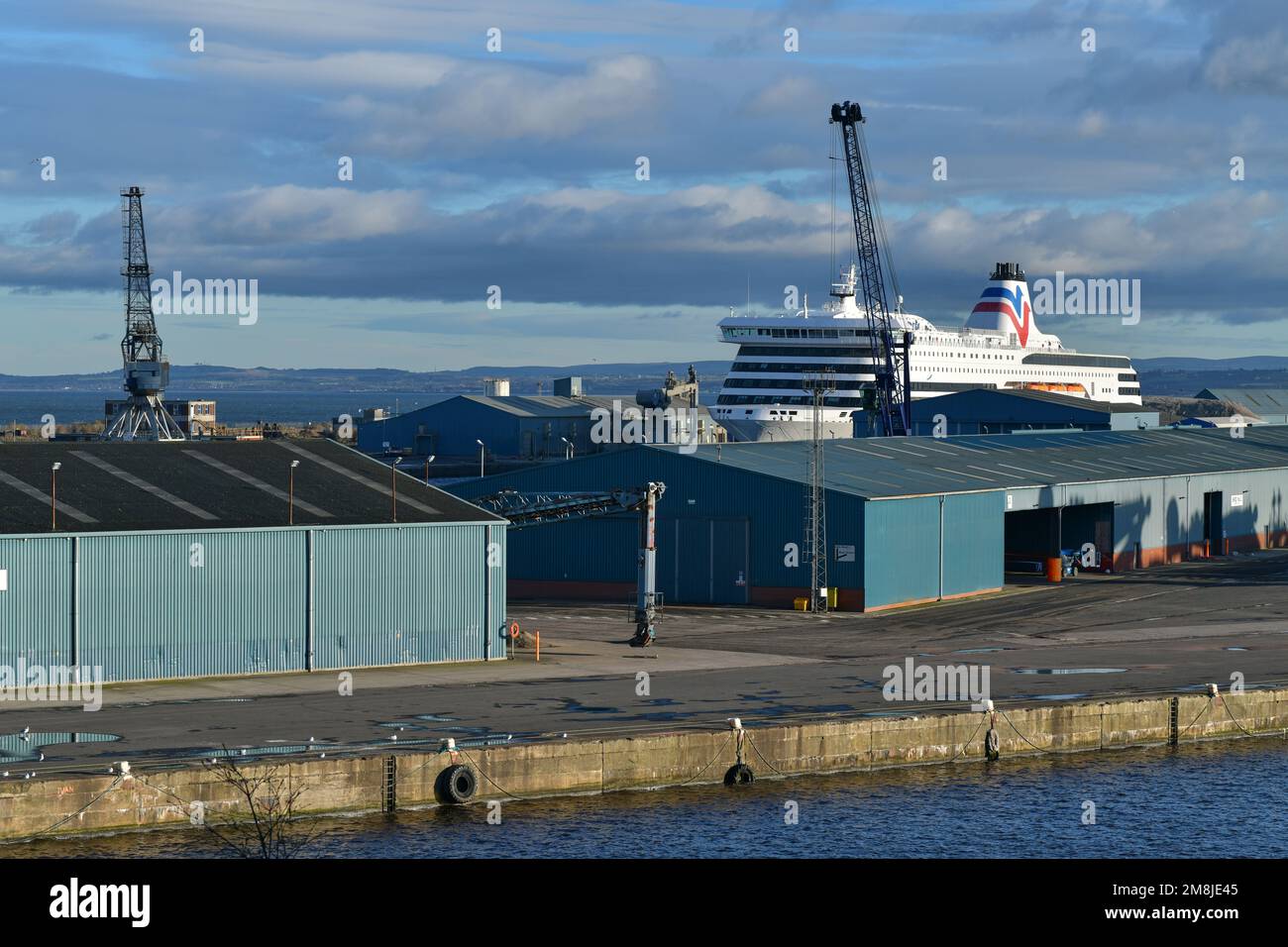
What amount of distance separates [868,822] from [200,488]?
70.6ft

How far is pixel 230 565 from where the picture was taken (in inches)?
1699

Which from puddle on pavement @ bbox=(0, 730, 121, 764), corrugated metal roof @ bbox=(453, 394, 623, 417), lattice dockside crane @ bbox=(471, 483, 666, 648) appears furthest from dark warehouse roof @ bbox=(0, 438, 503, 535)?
corrugated metal roof @ bbox=(453, 394, 623, 417)

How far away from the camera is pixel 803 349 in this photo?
137 m

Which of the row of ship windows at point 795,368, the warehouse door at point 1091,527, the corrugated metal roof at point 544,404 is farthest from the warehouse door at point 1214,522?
the row of ship windows at point 795,368

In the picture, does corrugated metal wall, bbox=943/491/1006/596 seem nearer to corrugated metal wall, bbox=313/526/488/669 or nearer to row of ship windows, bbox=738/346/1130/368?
corrugated metal wall, bbox=313/526/488/669

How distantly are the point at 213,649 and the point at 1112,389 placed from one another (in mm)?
146279

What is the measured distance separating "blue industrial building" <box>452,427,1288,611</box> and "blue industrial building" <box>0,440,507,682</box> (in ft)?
51.1

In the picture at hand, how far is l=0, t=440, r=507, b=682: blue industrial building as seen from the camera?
134 ft

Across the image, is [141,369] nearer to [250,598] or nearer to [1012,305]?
[250,598]

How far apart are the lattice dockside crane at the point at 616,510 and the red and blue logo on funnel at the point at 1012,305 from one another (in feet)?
398

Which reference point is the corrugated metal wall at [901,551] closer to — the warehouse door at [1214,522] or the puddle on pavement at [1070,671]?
the puddle on pavement at [1070,671]

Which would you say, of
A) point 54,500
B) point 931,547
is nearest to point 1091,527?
point 931,547

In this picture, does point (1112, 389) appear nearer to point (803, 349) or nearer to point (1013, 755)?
point (803, 349)
